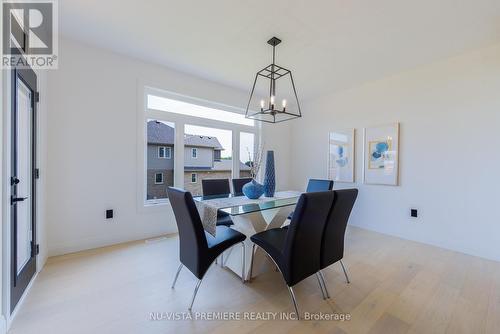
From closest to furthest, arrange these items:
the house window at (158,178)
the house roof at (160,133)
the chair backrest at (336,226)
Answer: the chair backrest at (336,226), the house roof at (160,133), the house window at (158,178)

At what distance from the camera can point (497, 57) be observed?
251 centimetres

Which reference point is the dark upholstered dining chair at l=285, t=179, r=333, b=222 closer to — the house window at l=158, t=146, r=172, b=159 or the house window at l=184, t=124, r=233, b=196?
the house window at l=184, t=124, r=233, b=196

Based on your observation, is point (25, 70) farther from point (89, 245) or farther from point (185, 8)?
point (89, 245)

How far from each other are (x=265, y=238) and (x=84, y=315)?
1.49 metres

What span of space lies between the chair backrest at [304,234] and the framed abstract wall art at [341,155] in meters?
2.55

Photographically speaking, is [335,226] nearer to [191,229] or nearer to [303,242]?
[303,242]

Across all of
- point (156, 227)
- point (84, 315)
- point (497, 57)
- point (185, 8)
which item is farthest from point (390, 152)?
point (84, 315)

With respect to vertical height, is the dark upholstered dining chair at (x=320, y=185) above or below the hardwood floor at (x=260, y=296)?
above

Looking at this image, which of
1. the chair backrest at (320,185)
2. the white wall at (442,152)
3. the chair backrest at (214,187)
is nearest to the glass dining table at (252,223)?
the chair backrest at (214,187)

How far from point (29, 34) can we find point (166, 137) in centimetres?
178

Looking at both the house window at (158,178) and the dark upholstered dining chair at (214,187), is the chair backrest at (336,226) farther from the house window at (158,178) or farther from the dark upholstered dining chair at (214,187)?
the house window at (158,178)

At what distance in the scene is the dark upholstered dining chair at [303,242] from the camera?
148 centimetres

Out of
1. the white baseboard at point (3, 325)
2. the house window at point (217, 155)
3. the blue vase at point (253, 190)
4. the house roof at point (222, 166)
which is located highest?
the house window at point (217, 155)

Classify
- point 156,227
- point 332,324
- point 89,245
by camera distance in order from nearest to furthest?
point 332,324, point 89,245, point 156,227
